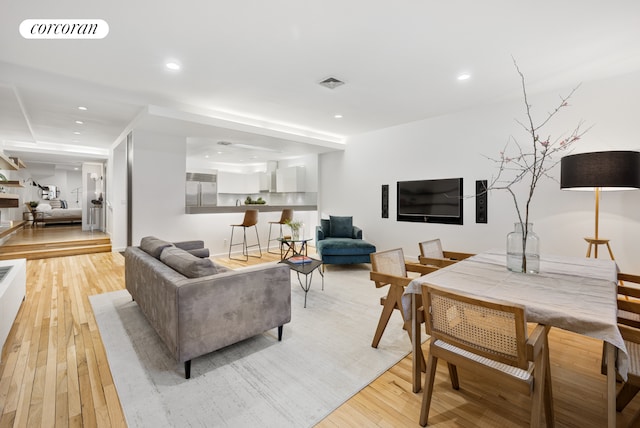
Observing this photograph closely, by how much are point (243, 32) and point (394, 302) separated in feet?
8.73

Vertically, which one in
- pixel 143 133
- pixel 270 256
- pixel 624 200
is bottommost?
pixel 270 256

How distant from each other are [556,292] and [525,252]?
45 cm

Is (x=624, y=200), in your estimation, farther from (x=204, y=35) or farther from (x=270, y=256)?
(x=270, y=256)

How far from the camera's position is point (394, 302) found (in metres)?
2.30

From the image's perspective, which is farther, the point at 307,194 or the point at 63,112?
the point at 307,194

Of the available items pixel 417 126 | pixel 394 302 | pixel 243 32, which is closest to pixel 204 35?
pixel 243 32

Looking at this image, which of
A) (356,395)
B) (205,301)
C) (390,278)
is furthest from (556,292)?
(205,301)

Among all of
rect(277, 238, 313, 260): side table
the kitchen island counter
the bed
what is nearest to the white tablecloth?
rect(277, 238, 313, 260): side table

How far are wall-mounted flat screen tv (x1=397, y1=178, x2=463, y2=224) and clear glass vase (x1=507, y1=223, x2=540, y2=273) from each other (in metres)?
3.01

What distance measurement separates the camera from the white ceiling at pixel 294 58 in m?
2.27

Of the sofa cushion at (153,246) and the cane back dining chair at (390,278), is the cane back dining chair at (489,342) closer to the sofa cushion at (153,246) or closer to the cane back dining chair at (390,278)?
the cane back dining chair at (390,278)

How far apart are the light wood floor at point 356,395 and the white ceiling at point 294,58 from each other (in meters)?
2.71

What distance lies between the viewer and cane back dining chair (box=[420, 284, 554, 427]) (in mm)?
1240

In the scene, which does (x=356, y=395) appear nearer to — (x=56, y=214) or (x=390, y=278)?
(x=390, y=278)
